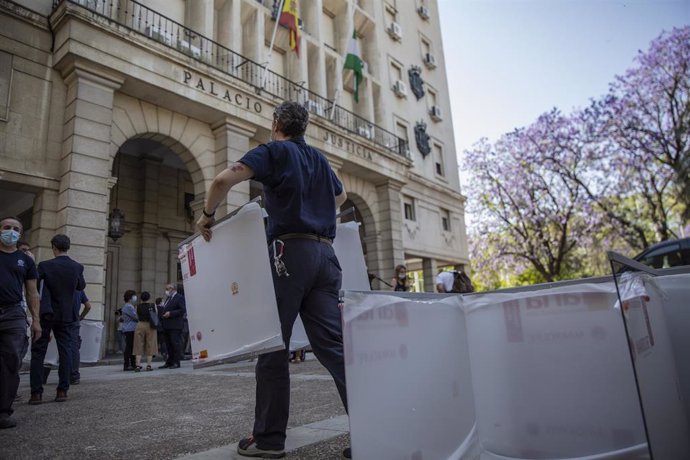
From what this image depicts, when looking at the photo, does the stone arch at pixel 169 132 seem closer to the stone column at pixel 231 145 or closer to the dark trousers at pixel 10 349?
the stone column at pixel 231 145

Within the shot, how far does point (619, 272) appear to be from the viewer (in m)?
1.87

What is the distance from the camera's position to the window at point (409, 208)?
21.5m

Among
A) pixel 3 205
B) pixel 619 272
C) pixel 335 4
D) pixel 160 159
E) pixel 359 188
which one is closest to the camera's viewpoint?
pixel 619 272

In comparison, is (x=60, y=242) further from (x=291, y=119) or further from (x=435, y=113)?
(x=435, y=113)

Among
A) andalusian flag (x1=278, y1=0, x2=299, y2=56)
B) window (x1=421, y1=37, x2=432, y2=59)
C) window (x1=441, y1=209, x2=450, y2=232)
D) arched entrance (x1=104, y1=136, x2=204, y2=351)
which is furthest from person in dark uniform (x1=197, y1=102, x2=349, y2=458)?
window (x1=421, y1=37, x2=432, y2=59)

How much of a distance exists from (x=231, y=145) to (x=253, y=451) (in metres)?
11.5

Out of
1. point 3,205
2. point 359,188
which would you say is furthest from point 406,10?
point 3,205

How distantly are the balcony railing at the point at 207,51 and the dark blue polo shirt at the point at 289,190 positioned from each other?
8945mm

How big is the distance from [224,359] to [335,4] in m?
20.3

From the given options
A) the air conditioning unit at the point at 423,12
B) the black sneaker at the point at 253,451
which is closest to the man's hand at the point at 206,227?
the black sneaker at the point at 253,451

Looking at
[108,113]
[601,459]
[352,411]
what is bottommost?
[601,459]

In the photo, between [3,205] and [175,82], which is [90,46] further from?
[3,205]

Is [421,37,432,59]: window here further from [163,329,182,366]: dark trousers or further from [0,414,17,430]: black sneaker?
[0,414,17,430]: black sneaker

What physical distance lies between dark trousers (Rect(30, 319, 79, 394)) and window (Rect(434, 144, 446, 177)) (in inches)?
826
